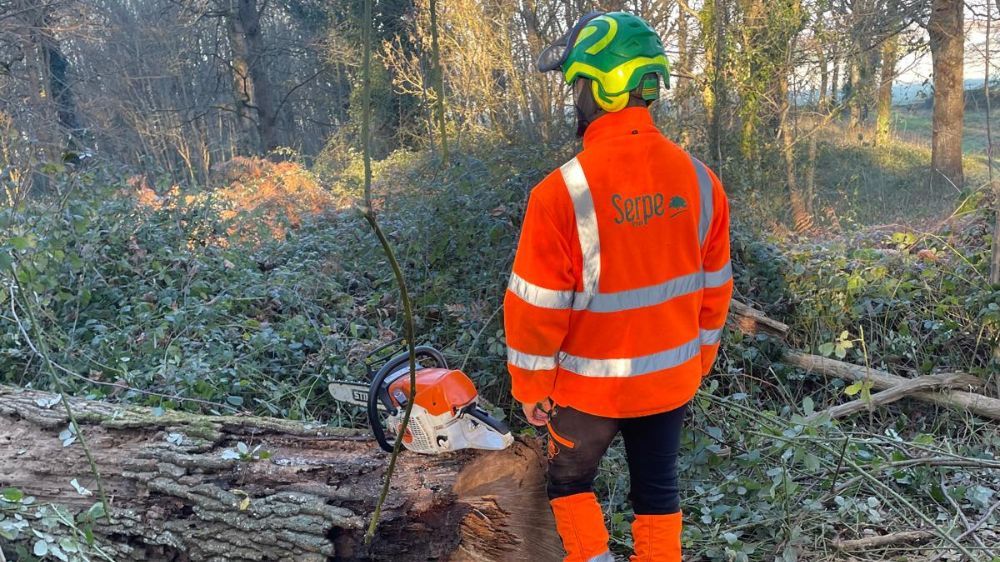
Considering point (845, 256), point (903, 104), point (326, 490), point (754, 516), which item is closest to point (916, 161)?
point (903, 104)

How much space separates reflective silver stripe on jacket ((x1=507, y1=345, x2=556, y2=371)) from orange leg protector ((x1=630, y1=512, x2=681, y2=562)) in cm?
68

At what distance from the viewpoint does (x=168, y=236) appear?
590 cm

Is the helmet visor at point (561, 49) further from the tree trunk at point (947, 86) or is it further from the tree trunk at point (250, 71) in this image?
the tree trunk at point (250, 71)

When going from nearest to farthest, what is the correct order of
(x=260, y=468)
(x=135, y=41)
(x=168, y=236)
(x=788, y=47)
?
1. (x=260, y=468)
2. (x=168, y=236)
3. (x=788, y=47)
4. (x=135, y=41)

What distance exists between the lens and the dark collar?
7.15ft

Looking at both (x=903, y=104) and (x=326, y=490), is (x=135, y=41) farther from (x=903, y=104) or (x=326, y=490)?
(x=326, y=490)

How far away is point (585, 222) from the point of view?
213 cm

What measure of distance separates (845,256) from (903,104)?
12.6m

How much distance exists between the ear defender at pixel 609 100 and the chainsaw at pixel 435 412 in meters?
1.03

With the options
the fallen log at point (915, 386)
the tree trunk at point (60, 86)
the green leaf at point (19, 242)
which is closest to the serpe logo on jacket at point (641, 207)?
the green leaf at point (19, 242)

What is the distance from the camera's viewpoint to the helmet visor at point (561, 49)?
225 cm

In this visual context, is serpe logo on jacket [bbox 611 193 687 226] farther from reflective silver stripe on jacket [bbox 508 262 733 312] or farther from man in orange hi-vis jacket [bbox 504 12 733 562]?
reflective silver stripe on jacket [bbox 508 262 733 312]

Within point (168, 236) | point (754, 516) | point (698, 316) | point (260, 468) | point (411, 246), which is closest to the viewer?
point (698, 316)

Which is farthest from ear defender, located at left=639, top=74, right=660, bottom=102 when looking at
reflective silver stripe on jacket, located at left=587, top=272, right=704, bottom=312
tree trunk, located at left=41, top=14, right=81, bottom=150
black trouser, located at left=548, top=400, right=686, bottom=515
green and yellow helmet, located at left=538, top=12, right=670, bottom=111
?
tree trunk, located at left=41, top=14, right=81, bottom=150
